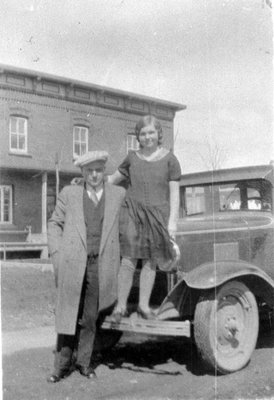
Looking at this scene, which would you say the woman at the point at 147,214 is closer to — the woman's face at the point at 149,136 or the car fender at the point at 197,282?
the woman's face at the point at 149,136

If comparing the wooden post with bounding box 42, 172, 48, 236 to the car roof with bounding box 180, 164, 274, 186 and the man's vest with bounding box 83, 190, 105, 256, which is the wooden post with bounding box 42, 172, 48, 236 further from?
the man's vest with bounding box 83, 190, 105, 256

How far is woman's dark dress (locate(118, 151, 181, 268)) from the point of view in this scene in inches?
155

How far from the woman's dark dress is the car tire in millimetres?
497

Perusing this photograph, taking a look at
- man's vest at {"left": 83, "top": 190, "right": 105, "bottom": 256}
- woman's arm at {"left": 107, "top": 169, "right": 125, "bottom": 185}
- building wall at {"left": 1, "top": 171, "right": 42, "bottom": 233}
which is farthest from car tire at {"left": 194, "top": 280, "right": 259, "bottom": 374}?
building wall at {"left": 1, "top": 171, "right": 42, "bottom": 233}

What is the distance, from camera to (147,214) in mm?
3924

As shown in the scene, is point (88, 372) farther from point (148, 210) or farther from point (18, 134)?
point (18, 134)

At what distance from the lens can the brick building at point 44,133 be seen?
1711 centimetres

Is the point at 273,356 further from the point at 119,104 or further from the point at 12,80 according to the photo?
the point at 119,104

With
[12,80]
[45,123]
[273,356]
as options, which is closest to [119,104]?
[45,123]

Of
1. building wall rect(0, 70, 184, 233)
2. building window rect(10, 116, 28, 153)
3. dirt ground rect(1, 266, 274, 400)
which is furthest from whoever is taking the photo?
building window rect(10, 116, 28, 153)

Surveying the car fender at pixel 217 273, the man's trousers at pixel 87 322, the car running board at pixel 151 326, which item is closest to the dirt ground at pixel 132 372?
the man's trousers at pixel 87 322

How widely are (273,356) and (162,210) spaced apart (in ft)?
5.46

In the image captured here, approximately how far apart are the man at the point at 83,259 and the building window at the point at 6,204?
43.7 ft

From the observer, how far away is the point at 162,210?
3988 mm
